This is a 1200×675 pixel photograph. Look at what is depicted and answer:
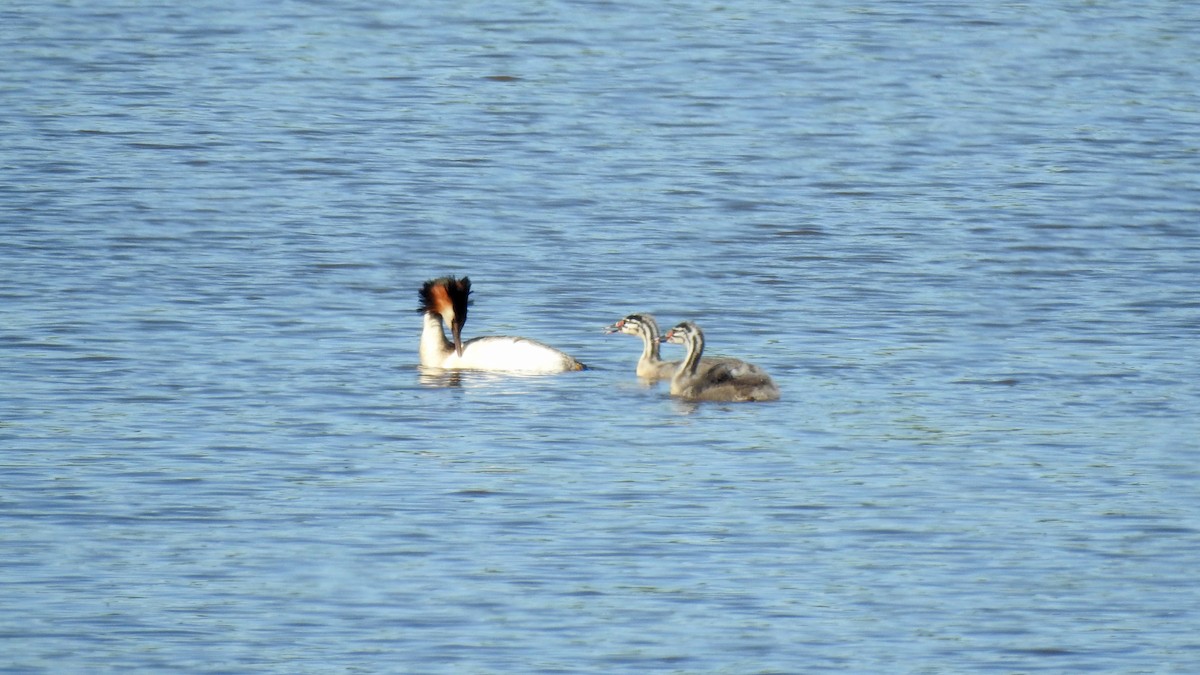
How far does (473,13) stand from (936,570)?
21.5 metres

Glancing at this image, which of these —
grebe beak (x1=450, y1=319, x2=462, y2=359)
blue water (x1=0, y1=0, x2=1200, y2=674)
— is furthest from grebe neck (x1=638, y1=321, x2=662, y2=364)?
grebe beak (x1=450, y1=319, x2=462, y2=359)

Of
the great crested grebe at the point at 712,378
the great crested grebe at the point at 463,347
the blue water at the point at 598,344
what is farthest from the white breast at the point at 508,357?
the great crested grebe at the point at 712,378

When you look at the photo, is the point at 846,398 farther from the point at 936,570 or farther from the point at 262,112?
the point at 262,112

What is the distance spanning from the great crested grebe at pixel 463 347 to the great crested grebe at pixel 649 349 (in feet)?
1.33

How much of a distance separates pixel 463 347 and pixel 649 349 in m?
1.35

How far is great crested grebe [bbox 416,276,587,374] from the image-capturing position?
14523mm

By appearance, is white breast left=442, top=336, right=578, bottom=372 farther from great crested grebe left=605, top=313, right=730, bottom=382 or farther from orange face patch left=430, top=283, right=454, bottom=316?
great crested grebe left=605, top=313, right=730, bottom=382

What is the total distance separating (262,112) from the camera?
24344mm

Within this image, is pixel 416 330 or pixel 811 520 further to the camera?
pixel 416 330

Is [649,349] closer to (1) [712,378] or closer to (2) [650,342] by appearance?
(2) [650,342]

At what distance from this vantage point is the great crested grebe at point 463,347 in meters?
14.5

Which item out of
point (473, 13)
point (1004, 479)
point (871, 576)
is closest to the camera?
point (871, 576)

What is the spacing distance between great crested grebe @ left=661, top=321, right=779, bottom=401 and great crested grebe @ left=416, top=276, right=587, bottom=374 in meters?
0.73

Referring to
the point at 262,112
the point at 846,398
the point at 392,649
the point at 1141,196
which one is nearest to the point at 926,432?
the point at 846,398
